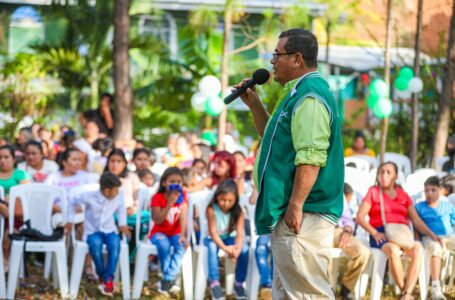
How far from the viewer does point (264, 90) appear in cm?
1584

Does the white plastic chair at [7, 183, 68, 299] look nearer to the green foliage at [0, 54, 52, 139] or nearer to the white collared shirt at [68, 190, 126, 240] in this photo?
the white collared shirt at [68, 190, 126, 240]

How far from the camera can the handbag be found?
840 cm

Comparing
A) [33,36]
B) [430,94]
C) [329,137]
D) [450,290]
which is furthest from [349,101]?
[329,137]

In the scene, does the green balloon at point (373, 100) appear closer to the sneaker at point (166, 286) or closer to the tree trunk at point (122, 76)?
the tree trunk at point (122, 76)

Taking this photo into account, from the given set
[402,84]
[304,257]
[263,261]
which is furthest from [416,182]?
[304,257]

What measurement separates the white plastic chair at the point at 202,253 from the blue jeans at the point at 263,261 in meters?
0.30

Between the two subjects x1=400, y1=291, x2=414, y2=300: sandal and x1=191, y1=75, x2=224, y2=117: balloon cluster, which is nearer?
x1=400, y1=291, x2=414, y2=300: sandal

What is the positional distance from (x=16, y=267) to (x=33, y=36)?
48.3 feet

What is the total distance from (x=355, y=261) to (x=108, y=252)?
85.1 inches

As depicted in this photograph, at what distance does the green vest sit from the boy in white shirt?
3.88m

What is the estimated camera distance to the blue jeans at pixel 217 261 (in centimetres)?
841

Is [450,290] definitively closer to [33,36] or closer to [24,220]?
[24,220]

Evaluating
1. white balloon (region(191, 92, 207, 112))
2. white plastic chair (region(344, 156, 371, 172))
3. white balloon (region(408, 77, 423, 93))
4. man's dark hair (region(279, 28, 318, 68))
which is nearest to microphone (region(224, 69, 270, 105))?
man's dark hair (region(279, 28, 318, 68))

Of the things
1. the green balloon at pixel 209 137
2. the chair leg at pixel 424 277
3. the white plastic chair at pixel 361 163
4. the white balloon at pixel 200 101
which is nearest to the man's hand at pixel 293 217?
the chair leg at pixel 424 277
